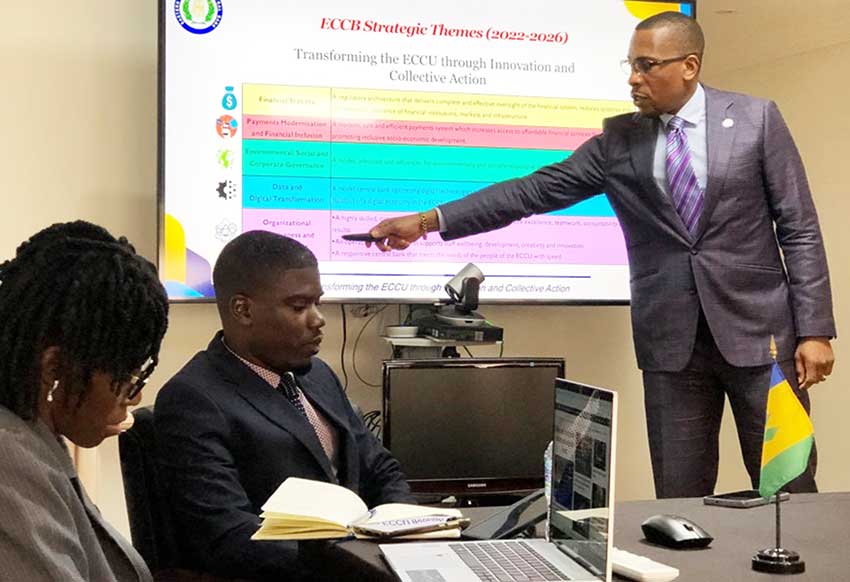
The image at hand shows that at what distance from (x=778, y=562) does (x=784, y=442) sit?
0.18 m

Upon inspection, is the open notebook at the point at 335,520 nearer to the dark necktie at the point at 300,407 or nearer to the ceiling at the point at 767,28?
the dark necktie at the point at 300,407

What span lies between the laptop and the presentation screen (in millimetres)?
2006

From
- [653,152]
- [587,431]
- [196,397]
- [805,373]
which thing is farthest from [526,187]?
[587,431]

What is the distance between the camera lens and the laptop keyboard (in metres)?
1.23

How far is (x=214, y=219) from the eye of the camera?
3.25 meters

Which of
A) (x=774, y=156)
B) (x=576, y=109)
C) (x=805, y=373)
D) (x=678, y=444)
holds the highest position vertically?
(x=576, y=109)

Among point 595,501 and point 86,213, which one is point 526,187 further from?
point 595,501

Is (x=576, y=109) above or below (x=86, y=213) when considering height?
above

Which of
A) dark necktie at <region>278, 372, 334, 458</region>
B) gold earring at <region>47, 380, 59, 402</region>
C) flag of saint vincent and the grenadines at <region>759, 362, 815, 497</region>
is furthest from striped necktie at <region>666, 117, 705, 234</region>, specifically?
gold earring at <region>47, 380, 59, 402</region>

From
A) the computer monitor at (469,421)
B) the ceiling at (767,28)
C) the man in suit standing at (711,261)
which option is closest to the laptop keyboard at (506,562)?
the man in suit standing at (711,261)

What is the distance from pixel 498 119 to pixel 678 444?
4.35 ft

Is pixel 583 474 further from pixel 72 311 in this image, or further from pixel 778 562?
pixel 72 311

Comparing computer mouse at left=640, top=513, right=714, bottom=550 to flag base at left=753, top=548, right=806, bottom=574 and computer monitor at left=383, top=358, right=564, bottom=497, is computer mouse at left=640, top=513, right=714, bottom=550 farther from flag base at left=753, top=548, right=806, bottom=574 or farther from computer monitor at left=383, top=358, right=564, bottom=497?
computer monitor at left=383, top=358, right=564, bottom=497

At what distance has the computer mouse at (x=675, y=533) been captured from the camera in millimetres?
1408
